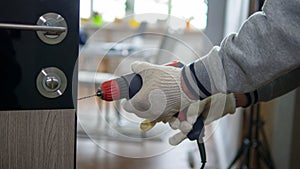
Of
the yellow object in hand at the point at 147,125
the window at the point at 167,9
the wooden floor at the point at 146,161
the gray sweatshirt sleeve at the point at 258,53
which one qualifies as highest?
the window at the point at 167,9

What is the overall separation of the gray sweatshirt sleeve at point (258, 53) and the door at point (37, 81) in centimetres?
26

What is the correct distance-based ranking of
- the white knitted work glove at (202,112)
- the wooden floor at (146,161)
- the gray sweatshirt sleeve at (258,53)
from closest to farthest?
the gray sweatshirt sleeve at (258,53), the white knitted work glove at (202,112), the wooden floor at (146,161)

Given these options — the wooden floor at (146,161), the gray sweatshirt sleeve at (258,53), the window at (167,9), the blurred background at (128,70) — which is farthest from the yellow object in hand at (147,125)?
the wooden floor at (146,161)

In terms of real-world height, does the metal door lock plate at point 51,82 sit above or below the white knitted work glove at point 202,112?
above

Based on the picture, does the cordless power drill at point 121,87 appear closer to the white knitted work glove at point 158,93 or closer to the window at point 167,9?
the white knitted work glove at point 158,93

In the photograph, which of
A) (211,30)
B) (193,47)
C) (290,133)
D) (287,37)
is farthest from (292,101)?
(287,37)

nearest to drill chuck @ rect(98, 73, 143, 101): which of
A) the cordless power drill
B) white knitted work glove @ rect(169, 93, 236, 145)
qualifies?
the cordless power drill

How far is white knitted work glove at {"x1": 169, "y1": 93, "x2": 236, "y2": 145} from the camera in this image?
75 cm

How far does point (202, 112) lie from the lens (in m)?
0.79

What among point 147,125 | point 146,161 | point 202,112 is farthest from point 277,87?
point 146,161

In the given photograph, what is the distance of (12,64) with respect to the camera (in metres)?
0.70

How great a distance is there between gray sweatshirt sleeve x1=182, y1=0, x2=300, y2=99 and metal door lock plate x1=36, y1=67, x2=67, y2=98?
257 mm

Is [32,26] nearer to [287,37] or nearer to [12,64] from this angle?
[12,64]

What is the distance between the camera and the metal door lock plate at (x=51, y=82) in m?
0.73
